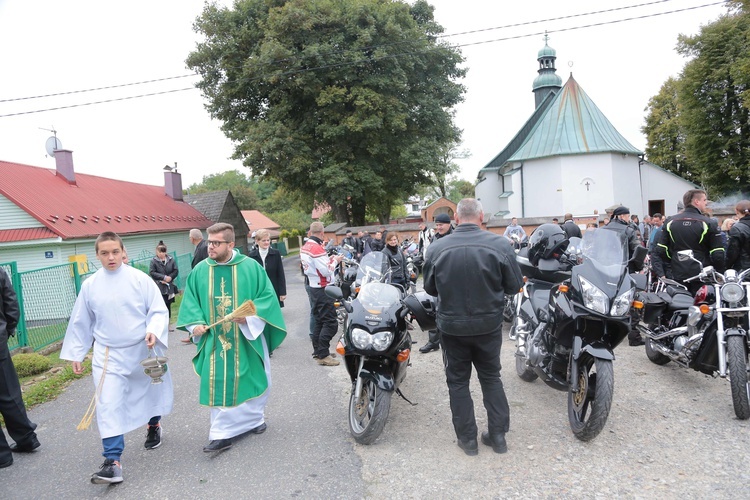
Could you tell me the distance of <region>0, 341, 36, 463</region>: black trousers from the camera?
13.1 feet

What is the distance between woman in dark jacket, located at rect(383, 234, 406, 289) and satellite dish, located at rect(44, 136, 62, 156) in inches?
883

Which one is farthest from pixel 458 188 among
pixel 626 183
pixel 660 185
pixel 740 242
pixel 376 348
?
pixel 376 348

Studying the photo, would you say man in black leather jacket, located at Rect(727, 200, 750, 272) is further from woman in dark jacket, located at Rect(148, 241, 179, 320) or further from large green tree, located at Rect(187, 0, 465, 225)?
large green tree, located at Rect(187, 0, 465, 225)

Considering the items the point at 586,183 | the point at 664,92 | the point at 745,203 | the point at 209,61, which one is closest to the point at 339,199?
the point at 209,61

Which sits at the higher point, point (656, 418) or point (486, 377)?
point (486, 377)

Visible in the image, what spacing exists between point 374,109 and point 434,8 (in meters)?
9.40

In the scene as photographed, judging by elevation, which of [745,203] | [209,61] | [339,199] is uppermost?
[209,61]

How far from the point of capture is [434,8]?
28.8 m

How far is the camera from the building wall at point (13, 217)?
56.4 ft

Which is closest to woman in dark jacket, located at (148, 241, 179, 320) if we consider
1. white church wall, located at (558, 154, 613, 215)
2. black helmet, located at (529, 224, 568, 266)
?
black helmet, located at (529, 224, 568, 266)

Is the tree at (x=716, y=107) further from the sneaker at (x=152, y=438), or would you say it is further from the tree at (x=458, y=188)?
the tree at (x=458, y=188)

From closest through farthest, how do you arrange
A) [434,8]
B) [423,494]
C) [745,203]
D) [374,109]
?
[423,494] < [745,203] < [374,109] < [434,8]

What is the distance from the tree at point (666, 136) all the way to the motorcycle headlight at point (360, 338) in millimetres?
45799

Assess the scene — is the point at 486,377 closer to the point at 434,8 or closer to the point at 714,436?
the point at 714,436
